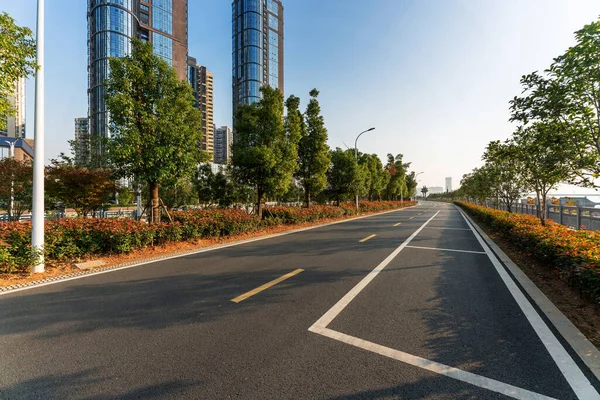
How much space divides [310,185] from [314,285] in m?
14.8

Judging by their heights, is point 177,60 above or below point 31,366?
above

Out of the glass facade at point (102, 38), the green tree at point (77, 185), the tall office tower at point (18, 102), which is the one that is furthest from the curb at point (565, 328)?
the glass facade at point (102, 38)

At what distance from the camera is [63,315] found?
3.73 metres

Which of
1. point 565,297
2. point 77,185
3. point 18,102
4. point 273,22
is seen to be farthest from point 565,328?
point 273,22

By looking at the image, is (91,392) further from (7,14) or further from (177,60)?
(177,60)

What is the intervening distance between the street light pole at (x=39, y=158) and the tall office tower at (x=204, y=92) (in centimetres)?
9142

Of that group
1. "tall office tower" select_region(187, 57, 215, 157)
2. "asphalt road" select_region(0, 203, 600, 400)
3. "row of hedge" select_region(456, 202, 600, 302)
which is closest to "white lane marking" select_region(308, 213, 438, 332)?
"asphalt road" select_region(0, 203, 600, 400)

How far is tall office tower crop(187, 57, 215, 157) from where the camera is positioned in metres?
95.6

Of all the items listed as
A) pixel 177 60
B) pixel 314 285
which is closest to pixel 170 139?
pixel 314 285

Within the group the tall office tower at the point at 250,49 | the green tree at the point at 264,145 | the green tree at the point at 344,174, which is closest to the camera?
the green tree at the point at 264,145

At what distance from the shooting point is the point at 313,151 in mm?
19547

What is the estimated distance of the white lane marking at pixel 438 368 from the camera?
7.38ft

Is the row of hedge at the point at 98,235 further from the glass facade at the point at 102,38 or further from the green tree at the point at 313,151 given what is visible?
the glass facade at the point at 102,38

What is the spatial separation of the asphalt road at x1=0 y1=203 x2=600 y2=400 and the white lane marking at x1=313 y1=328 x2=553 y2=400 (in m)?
0.01
